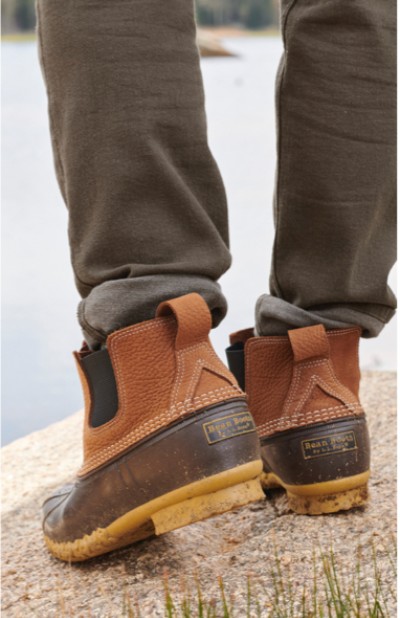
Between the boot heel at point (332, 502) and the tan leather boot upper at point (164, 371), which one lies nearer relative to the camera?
the tan leather boot upper at point (164, 371)

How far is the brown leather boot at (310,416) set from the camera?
1.20 meters

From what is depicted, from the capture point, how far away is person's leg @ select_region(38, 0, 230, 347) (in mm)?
1021

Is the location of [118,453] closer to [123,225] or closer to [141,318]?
[141,318]

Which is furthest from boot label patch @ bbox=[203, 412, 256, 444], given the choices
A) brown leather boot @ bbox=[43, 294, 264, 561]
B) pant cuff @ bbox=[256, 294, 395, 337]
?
pant cuff @ bbox=[256, 294, 395, 337]

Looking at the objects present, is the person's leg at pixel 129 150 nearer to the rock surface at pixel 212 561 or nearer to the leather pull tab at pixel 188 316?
the leather pull tab at pixel 188 316

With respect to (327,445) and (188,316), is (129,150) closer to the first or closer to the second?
(188,316)

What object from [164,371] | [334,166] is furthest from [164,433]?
[334,166]

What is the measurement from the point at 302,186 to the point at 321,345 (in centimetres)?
24

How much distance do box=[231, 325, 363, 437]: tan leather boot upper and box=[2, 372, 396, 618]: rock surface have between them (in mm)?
156

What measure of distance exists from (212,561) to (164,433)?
9.1 inches

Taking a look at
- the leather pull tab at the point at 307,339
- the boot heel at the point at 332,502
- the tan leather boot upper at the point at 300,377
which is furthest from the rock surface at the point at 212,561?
the leather pull tab at the point at 307,339

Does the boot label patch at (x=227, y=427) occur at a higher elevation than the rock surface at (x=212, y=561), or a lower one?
higher

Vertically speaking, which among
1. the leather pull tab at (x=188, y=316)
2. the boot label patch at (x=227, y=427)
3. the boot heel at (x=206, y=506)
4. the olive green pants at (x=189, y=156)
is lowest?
the boot heel at (x=206, y=506)

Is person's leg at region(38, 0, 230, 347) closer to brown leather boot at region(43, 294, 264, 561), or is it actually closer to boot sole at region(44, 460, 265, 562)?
brown leather boot at region(43, 294, 264, 561)
